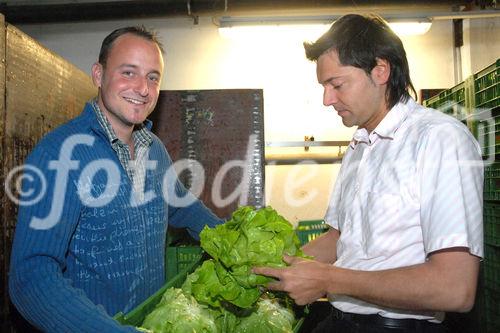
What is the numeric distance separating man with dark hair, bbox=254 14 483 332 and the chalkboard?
1.85m

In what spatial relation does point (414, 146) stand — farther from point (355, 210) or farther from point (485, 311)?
point (485, 311)

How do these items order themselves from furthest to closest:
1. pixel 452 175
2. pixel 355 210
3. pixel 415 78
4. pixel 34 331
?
1. pixel 415 78
2. pixel 34 331
3. pixel 355 210
4. pixel 452 175

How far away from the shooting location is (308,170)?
6.10 m

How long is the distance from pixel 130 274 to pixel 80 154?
70cm

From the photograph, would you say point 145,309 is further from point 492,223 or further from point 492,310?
point 492,310

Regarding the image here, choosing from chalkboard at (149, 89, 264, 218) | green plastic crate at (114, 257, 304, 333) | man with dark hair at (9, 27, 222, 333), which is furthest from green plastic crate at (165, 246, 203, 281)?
chalkboard at (149, 89, 264, 218)

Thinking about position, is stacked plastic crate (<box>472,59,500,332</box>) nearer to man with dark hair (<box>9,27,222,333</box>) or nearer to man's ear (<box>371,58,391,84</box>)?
man's ear (<box>371,58,391,84</box>)

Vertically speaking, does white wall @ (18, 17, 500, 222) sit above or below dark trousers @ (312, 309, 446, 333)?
above

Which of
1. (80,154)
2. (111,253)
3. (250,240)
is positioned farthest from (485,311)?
(80,154)

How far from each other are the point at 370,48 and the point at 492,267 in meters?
2.76

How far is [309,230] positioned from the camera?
3.94m

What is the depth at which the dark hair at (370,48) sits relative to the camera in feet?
6.82

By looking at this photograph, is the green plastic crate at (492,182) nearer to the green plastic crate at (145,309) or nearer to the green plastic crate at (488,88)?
the green plastic crate at (488,88)

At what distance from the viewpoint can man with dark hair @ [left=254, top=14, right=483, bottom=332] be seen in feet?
5.48
